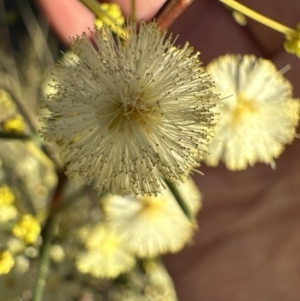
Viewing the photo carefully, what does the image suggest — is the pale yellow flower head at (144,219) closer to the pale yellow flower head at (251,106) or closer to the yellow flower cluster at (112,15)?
the pale yellow flower head at (251,106)

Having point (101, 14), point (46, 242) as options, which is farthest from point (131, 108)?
point (46, 242)

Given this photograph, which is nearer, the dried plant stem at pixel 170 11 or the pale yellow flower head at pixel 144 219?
the dried plant stem at pixel 170 11

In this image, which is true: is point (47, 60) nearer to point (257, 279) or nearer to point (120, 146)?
point (120, 146)

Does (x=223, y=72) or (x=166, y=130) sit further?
(x=223, y=72)

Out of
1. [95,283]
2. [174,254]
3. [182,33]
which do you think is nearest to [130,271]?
[95,283]

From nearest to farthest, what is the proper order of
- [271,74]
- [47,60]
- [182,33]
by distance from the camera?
[271,74] < [47,60] < [182,33]

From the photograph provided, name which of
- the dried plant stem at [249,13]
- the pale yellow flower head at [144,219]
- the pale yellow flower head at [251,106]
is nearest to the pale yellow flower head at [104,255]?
the pale yellow flower head at [144,219]
